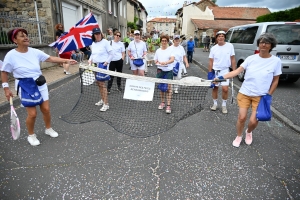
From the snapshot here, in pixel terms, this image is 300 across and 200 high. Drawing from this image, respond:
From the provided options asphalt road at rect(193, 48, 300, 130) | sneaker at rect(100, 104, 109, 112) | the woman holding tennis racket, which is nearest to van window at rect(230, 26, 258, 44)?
asphalt road at rect(193, 48, 300, 130)

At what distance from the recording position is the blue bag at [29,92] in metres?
2.90

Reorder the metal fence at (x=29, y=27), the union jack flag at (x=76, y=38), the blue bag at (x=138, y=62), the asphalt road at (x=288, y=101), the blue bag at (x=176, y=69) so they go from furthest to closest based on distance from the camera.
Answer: the metal fence at (x=29, y=27)
the blue bag at (x=138, y=62)
the blue bag at (x=176, y=69)
the asphalt road at (x=288, y=101)
the union jack flag at (x=76, y=38)

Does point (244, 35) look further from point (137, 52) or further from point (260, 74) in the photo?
point (260, 74)

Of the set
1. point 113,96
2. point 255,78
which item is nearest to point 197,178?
→ point 255,78

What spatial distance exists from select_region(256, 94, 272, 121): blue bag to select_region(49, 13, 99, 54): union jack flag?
131 inches

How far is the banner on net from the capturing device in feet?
11.2

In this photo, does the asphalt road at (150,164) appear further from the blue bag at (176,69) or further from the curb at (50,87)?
the blue bag at (176,69)

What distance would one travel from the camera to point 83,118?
4.28m

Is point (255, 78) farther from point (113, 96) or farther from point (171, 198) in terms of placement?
point (113, 96)

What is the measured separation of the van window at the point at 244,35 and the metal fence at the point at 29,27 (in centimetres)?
876

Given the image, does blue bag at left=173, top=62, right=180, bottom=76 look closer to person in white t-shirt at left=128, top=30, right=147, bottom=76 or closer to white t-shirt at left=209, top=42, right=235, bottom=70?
white t-shirt at left=209, top=42, right=235, bottom=70

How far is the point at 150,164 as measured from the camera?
9.15 ft

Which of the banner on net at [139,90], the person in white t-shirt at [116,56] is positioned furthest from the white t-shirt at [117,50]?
the banner on net at [139,90]

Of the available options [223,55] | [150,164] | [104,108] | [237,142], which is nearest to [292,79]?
[223,55]
